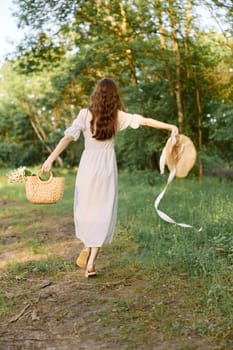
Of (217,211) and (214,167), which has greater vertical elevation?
(217,211)

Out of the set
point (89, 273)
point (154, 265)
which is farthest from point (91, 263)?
point (154, 265)

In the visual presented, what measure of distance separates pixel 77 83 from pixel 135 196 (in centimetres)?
1141

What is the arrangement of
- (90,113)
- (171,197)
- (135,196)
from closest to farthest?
1. (90,113)
2. (171,197)
3. (135,196)

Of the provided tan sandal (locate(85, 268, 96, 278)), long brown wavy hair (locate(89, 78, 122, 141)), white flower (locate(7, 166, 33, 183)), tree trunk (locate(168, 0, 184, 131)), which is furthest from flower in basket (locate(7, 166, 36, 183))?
tree trunk (locate(168, 0, 184, 131))

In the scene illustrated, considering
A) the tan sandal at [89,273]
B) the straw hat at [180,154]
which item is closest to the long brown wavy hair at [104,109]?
the straw hat at [180,154]

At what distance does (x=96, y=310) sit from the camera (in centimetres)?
523

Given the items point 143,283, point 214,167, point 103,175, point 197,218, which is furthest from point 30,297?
point 214,167

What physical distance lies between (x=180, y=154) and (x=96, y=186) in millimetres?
1017

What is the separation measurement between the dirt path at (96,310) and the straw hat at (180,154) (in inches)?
47.5

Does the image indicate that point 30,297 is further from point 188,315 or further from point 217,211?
point 217,211

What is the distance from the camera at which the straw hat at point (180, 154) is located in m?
6.28

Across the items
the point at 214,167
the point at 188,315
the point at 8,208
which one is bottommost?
the point at 214,167

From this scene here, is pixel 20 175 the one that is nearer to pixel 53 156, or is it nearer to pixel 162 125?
pixel 53 156

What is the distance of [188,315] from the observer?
4.88m
